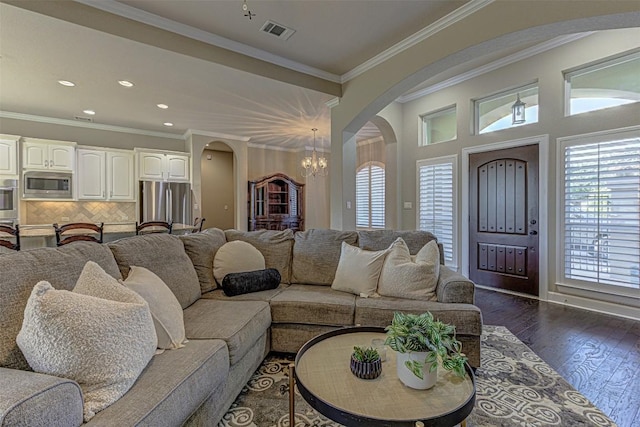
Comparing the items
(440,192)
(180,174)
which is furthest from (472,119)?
(180,174)

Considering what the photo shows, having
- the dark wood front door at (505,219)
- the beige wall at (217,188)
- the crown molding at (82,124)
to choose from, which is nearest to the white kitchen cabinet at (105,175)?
the crown molding at (82,124)

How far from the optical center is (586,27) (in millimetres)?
2340

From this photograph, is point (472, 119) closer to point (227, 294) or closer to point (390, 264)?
point (390, 264)

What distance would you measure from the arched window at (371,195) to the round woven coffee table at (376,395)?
5.53m

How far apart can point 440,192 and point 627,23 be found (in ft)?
10.1

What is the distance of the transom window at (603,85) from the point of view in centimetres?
330

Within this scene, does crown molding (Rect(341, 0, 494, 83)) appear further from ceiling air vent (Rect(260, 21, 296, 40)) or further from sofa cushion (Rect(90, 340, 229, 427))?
sofa cushion (Rect(90, 340, 229, 427))

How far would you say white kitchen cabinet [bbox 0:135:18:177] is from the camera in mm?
4766

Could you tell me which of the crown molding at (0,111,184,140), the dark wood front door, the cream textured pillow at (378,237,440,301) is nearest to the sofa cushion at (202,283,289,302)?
the cream textured pillow at (378,237,440,301)

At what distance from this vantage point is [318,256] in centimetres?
291

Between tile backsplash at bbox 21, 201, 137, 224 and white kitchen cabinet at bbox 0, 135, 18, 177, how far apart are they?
0.67 meters

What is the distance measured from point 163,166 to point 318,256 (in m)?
4.62

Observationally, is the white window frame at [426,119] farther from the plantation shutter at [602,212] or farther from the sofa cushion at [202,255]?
the sofa cushion at [202,255]

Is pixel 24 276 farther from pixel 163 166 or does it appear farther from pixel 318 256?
pixel 163 166
